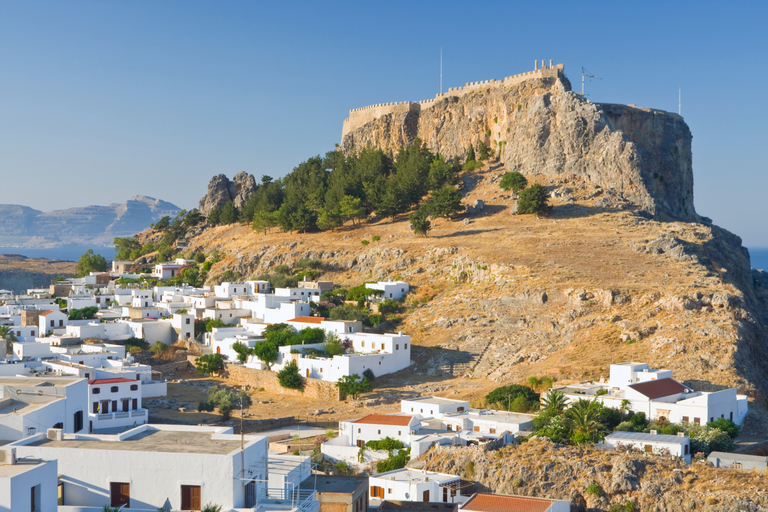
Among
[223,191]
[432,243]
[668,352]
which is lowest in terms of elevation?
[668,352]

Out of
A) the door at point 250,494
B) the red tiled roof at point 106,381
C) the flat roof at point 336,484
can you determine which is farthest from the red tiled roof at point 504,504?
the red tiled roof at point 106,381

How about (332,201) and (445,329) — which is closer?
(445,329)

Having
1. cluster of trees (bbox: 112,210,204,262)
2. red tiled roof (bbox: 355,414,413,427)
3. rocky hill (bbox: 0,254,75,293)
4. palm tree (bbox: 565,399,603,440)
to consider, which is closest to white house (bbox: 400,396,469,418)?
red tiled roof (bbox: 355,414,413,427)

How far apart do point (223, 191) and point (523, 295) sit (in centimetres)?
4952

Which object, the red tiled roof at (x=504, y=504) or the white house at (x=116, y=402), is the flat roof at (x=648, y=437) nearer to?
the red tiled roof at (x=504, y=504)

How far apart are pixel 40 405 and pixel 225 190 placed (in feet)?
230

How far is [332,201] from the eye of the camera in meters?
66.1

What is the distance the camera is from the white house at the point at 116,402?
3027 cm

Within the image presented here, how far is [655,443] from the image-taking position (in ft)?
85.9

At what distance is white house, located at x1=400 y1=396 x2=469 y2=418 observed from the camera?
3155 centimetres

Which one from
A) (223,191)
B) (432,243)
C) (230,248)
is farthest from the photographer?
(223,191)

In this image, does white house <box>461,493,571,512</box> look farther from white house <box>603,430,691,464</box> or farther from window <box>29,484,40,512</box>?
window <box>29,484,40,512</box>

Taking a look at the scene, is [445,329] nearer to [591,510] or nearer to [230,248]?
[591,510]

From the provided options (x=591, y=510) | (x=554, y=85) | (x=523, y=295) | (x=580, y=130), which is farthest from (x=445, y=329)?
(x=554, y=85)
